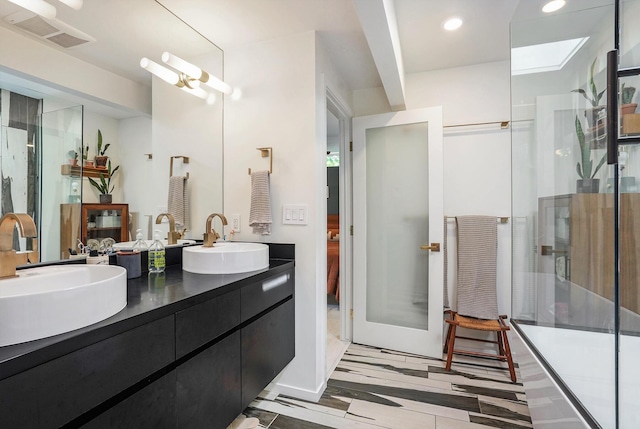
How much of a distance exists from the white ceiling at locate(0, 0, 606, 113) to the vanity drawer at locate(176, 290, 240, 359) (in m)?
1.27

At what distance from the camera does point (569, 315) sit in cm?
163

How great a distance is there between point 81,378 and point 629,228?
1.96 metres

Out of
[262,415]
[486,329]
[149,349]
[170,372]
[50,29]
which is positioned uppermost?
[50,29]

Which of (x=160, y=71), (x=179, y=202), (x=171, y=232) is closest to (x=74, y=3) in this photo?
(x=160, y=71)

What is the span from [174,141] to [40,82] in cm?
70

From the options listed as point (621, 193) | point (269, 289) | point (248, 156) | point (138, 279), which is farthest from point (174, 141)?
point (621, 193)

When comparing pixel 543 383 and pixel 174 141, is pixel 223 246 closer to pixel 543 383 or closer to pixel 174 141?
pixel 174 141

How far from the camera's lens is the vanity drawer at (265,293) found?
1458 millimetres

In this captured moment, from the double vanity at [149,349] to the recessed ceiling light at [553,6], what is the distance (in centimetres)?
208

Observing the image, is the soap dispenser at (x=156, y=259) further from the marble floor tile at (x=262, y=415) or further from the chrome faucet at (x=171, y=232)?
the marble floor tile at (x=262, y=415)

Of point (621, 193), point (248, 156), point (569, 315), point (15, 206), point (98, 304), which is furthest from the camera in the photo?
point (248, 156)

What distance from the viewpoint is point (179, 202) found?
6.23 ft

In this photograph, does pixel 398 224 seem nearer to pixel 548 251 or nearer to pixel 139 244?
pixel 548 251

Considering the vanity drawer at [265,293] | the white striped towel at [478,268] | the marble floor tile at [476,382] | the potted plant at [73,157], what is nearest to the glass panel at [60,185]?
the potted plant at [73,157]
